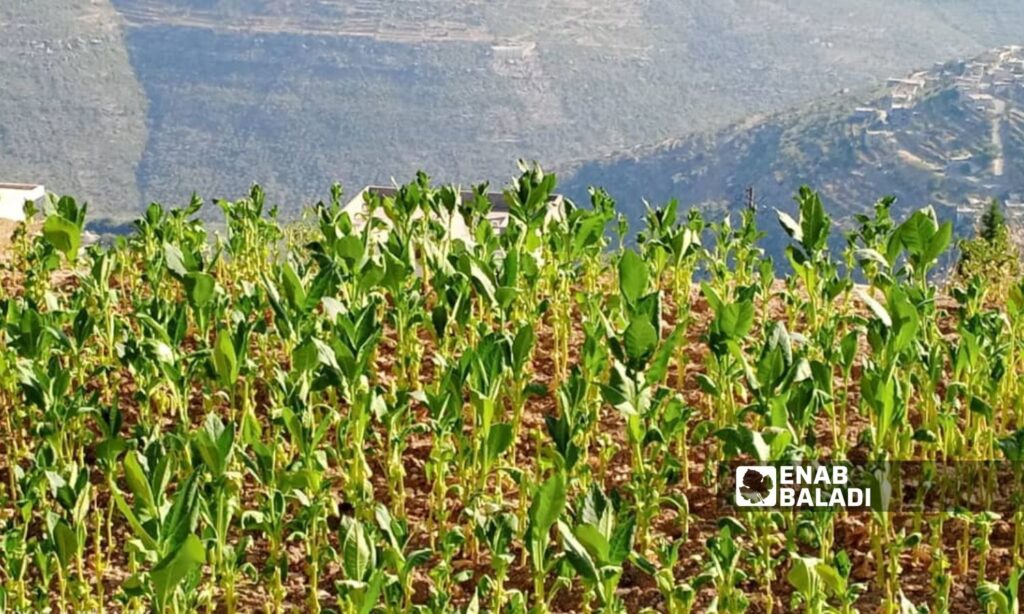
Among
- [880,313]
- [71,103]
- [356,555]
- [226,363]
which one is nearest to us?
[356,555]

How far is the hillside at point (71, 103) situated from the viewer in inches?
3735

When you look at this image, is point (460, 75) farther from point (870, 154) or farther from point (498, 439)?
point (498, 439)

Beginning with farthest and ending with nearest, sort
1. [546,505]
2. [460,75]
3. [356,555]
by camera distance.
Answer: [460,75], [546,505], [356,555]

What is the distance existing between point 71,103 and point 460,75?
109 feet

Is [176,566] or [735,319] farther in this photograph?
[735,319]

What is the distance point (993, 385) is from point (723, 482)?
35.4 inches

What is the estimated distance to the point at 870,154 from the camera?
78.6 meters

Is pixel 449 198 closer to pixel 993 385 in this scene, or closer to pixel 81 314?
pixel 81 314

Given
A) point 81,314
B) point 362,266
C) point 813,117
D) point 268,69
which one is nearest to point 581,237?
point 362,266

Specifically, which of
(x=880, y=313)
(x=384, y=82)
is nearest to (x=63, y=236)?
(x=880, y=313)

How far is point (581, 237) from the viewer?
6582 millimetres

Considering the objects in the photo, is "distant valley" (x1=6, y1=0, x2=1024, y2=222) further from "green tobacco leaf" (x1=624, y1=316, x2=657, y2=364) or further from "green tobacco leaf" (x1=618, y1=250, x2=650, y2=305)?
"green tobacco leaf" (x1=624, y1=316, x2=657, y2=364)

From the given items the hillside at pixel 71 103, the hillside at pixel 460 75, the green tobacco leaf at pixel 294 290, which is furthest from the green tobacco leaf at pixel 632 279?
the hillside at pixel 71 103

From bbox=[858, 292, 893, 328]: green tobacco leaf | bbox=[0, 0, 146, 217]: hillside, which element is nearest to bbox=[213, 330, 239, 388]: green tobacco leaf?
bbox=[858, 292, 893, 328]: green tobacco leaf
